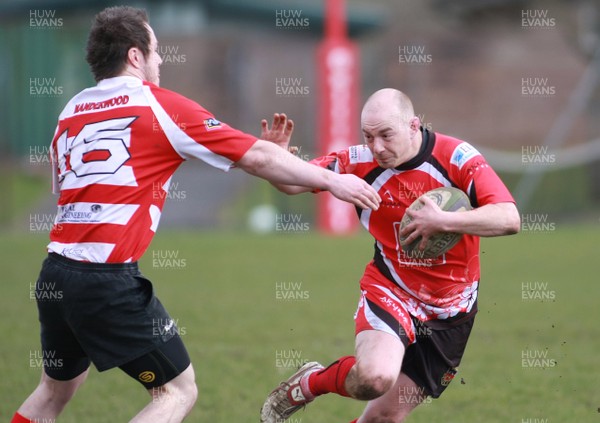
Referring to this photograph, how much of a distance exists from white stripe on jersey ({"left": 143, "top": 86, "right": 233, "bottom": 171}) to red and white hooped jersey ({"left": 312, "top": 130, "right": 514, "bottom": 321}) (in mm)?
1035

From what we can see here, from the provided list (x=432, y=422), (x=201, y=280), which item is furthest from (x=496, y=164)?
Result: (x=432, y=422)

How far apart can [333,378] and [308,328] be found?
438 cm

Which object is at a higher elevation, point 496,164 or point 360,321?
point 360,321

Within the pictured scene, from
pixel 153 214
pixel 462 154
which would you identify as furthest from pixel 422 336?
pixel 153 214

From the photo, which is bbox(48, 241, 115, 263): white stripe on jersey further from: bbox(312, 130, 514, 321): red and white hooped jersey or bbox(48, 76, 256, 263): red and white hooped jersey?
bbox(312, 130, 514, 321): red and white hooped jersey

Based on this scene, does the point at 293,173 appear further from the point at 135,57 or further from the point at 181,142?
the point at 135,57

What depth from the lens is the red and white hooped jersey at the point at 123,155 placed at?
149 inches

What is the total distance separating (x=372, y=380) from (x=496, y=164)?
20070 mm

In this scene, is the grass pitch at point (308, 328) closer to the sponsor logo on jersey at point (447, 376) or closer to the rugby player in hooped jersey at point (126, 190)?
the sponsor logo on jersey at point (447, 376)

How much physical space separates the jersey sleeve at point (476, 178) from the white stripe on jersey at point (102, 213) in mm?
1766

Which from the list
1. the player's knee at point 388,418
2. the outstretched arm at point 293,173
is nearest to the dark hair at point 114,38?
the outstretched arm at point 293,173

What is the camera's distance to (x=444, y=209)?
4332 millimetres

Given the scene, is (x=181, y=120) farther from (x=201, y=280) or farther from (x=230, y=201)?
(x=230, y=201)

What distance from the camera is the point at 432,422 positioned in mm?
5449
